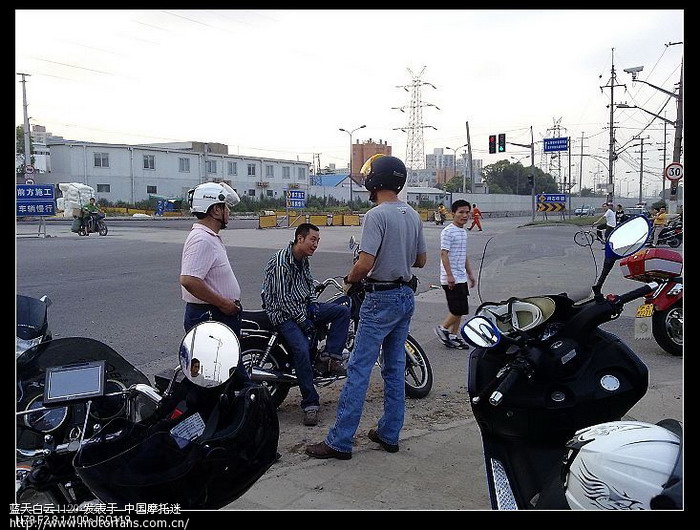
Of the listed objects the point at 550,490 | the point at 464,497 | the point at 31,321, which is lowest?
the point at 464,497

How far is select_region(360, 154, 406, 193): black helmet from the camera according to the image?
4055 millimetres

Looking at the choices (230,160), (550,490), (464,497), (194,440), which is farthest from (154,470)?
(230,160)

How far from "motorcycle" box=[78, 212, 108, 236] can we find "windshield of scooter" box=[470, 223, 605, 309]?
2539 centimetres

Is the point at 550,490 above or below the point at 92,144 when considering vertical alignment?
below

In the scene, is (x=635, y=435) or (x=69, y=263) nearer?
(x=635, y=435)

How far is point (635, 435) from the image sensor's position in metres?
2.05

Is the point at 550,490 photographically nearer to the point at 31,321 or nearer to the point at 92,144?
the point at 31,321

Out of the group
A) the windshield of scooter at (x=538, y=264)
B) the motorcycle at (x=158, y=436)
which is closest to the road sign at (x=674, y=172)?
the windshield of scooter at (x=538, y=264)

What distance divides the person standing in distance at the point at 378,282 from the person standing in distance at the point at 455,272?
9.86 ft

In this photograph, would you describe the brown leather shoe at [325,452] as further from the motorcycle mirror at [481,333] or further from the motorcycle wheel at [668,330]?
the motorcycle wheel at [668,330]

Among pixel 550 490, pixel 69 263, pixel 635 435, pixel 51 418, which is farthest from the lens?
pixel 69 263

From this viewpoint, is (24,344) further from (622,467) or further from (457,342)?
(457,342)

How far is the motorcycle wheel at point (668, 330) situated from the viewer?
6.61 metres

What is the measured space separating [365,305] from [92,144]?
47.0m
